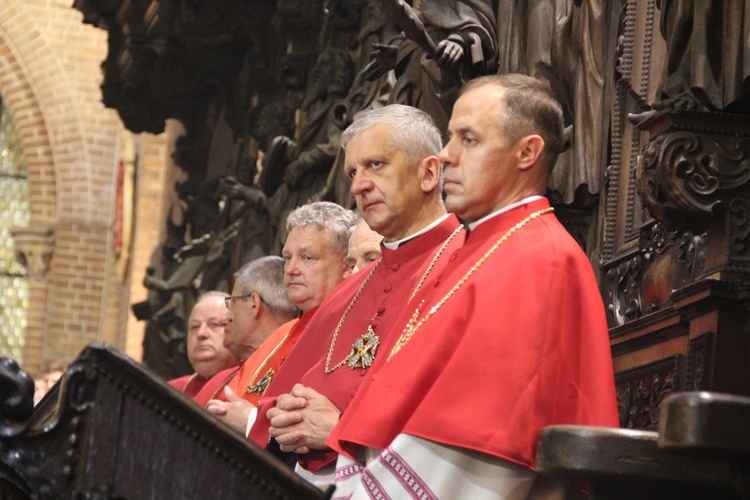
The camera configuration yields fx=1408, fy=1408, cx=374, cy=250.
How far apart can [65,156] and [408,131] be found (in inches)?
598

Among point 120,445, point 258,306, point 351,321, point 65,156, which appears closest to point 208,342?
point 258,306

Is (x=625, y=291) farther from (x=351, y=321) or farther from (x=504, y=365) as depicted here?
(x=504, y=365)

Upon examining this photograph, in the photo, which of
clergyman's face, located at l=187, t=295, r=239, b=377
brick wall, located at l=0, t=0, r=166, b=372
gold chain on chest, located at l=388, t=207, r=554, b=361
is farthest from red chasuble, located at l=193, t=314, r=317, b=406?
brick wall, located at l=0, t=0, r=166, b=372

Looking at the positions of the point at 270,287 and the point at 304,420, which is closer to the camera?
the point at 304,420

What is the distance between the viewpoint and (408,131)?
3910mm

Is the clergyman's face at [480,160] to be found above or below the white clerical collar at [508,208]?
above

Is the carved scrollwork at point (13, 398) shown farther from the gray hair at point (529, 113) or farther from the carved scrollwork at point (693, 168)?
the carved scrollwork at point (693, 168)

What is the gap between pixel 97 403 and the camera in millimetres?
2504

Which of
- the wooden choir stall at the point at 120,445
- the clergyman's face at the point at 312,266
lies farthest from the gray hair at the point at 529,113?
the clergyman's face at the point at 312,266

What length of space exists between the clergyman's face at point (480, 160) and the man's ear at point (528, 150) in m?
0.02

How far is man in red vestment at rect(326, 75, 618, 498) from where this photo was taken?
285 centimetres

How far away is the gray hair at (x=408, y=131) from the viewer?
3.91 m

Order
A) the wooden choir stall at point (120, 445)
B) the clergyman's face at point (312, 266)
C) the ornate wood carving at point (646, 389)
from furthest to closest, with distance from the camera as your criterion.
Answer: the clergyman's face at point (312, 266), the ornate wood carving at point (646, 389), the wooden choir stall at point (120, 445)

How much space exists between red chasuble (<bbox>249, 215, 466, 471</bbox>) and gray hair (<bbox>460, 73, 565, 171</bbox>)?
45 cm
